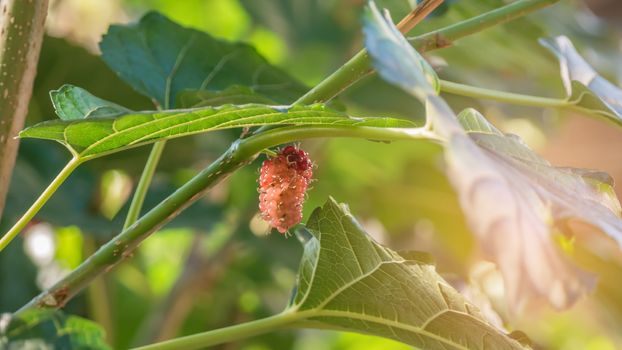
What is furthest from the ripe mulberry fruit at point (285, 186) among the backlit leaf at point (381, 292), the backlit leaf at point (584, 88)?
the backlit leaf at point (584, 88)

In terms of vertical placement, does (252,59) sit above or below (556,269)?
above

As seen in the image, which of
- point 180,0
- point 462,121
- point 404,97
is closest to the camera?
point 462,121

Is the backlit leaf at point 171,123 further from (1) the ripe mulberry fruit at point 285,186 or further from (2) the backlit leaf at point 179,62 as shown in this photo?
(2) the backlit leaf at point 179,62

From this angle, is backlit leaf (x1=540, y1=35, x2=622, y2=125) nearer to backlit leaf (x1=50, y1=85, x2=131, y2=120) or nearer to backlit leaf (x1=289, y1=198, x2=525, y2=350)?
backlit leaf (x1=289, y1=198, x2=525, y2=350)

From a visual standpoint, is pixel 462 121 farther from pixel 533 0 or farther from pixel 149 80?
pixel 149 80

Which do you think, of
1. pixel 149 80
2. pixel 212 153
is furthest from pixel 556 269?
pixel 212 153

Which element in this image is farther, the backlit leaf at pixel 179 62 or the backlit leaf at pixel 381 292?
the backlit leaf at pixel 179 62

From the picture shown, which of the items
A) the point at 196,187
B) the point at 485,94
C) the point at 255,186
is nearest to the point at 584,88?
the point at 485,94

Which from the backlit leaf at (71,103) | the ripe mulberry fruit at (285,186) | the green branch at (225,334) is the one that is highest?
the backlit leaf at (71,103)
